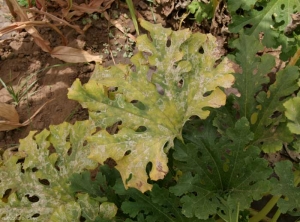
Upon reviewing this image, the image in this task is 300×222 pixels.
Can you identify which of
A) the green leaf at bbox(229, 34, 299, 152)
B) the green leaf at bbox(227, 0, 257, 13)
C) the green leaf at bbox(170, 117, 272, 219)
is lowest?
the green leaf at bbox(170, 117, 272, 219)

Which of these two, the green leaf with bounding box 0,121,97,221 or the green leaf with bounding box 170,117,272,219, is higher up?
the green leaf with bounding box 170,117,272,219

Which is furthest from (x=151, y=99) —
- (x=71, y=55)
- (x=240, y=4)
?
(x=71, y=55)

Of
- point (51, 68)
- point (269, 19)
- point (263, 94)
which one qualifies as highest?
point (269, 19)

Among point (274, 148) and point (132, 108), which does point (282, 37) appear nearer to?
point (274, 148)

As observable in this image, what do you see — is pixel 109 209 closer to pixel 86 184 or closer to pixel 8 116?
pixel 86 184

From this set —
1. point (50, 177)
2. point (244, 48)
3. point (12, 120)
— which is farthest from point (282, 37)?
point (12, 120)

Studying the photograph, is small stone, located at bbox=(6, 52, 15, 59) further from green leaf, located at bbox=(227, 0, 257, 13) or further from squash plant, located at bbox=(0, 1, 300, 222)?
green leaf, located at bbox=(227, 0, 257, 13)

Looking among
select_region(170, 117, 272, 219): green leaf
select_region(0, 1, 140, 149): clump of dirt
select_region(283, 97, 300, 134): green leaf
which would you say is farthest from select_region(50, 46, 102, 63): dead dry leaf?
select_region(283, 97, 300, 134): green leaf
